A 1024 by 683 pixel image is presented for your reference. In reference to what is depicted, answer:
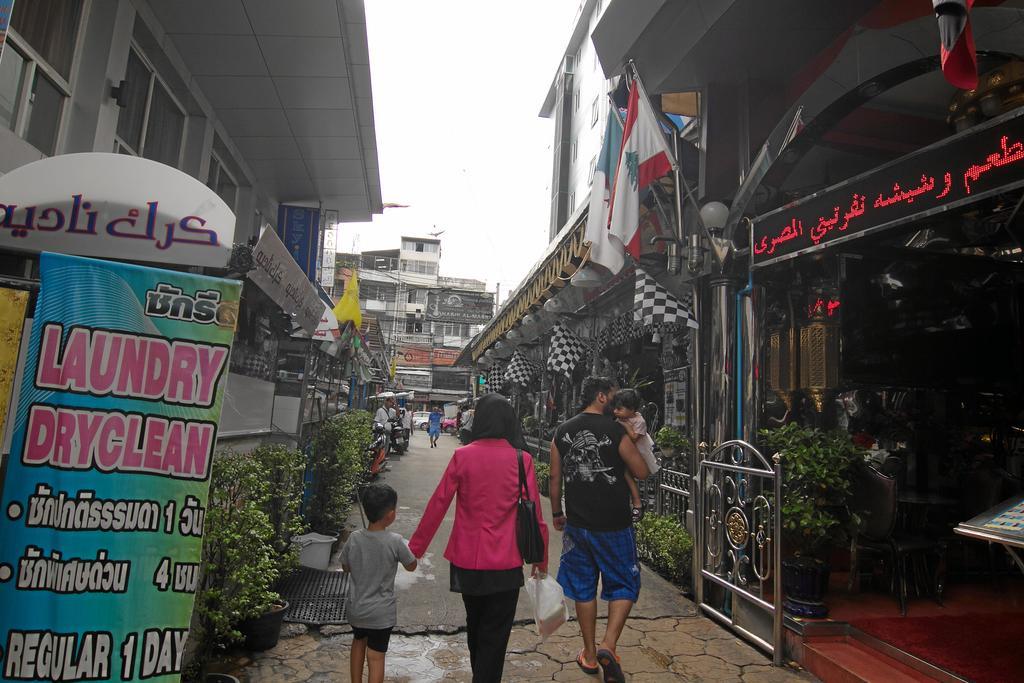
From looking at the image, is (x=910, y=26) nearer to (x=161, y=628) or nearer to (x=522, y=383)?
A: (x=161, y=628)

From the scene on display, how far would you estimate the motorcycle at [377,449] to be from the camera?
12.1m

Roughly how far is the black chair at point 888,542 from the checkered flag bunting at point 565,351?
20.0 ft

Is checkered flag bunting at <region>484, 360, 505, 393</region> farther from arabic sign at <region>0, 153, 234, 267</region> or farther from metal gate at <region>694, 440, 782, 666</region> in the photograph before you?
arabic sign at <region>0, 153, 234, 267</region>

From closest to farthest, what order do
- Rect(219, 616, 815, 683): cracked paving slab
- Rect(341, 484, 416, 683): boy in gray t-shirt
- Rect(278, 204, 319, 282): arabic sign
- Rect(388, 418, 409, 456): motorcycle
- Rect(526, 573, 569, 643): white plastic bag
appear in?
Rect(341, 484, 416, 683): boy in gray t-shirt < Rect(526, 573, 569, 643): white plastic bag < Rect(219, 616, 815, 683): cracked paving slab < Rect(278, 204, 319, 282): arabic sign < Rect(388, 418, 409, 456): motorcycle

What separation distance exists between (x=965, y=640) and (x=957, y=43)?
3.77m

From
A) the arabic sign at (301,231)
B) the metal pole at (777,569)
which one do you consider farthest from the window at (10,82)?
the arabic sign at (301,231)

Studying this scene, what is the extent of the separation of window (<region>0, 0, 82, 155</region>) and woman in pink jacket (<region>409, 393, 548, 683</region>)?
12.1 feet

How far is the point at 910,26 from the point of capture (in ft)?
17.0

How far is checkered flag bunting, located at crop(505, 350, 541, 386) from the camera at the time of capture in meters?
14.5

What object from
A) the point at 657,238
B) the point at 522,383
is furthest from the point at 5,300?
the point at 522,383

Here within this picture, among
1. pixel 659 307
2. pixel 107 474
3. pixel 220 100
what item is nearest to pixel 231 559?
pixel 107 474

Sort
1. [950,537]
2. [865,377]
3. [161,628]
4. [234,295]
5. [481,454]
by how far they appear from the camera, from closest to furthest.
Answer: [161,628], [234,295], [481,454], [950,537], [865,377]

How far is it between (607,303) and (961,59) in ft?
24.1

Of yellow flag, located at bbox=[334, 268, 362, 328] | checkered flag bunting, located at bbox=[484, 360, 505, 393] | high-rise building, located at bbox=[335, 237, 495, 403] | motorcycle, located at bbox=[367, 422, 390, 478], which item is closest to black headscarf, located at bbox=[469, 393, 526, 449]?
yellow flag, located at bbox=[334, 268, 362, 328]
